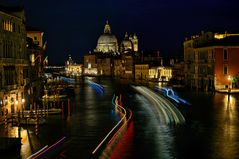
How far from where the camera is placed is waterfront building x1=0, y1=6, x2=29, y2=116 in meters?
34.1

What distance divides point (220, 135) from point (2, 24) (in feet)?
60.6

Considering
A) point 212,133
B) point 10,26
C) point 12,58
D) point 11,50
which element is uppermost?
point 10,26

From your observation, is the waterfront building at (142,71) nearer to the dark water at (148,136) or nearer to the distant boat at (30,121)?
the dark water at (148,136)

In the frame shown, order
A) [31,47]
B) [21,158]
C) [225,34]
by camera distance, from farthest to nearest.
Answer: [225,34] → [31,47] → [21,158]

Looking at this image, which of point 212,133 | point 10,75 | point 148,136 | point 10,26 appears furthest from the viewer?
point 10,26

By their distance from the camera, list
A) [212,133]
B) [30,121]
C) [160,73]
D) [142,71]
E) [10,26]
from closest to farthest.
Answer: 1. [212,133]
2. [30,121]
3. [10,26]
4. [160,73]
5. [142,71]

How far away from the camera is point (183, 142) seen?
82.1ft

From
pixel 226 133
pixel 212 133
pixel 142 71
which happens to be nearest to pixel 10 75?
pixel 212 133

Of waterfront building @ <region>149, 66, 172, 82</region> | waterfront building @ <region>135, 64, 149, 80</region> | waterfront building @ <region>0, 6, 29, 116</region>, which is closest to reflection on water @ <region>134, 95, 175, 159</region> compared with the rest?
waterfront building @ <region>0, 6, 29, 116</region>

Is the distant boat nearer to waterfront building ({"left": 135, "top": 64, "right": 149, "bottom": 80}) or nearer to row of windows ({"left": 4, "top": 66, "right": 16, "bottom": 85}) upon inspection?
row of windows ({"left": 4, "top": 66, "right": 16, "bottom": 85})

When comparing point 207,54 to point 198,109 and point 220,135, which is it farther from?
point 220,135

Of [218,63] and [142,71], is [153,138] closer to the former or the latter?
[218,63]

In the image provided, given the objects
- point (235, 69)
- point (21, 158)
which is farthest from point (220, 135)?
point (235, 69)

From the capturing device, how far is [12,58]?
120 feet
